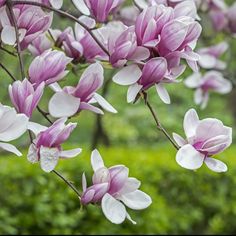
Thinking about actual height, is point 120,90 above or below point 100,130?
below

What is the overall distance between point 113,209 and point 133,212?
238 centimetres

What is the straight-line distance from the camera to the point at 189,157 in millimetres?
1100

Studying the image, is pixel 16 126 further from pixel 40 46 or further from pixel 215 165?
pixel 40 46

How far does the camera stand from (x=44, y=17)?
1249mm

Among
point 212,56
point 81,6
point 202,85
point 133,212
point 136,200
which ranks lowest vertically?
point 133,212

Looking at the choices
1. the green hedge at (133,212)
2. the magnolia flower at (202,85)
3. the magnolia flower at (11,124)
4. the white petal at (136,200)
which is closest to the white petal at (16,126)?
the magnolia flower at (11,124)

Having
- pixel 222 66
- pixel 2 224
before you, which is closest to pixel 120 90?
pixel 2 224

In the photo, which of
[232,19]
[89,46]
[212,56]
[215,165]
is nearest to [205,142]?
[215,165]

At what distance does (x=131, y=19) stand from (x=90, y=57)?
1.09 meters

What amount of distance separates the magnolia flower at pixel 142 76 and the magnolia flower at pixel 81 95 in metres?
0.03

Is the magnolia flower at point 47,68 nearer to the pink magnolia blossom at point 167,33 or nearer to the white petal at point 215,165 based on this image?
the pink magnolia blossom at point 167,33

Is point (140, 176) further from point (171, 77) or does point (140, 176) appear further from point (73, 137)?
point (73, 137)

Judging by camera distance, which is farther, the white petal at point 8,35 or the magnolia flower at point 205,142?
the white petal at point 8,35

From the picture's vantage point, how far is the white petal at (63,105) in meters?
1.14
